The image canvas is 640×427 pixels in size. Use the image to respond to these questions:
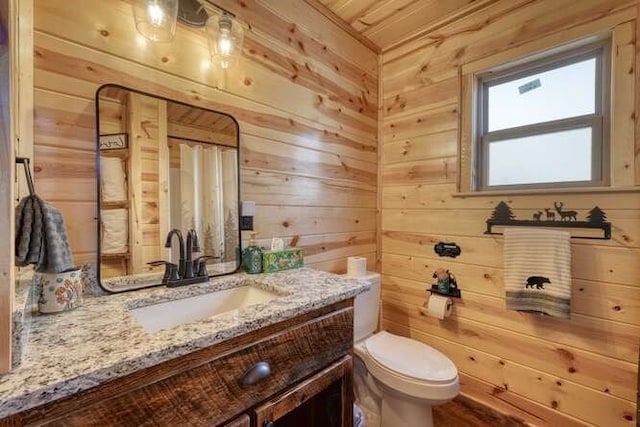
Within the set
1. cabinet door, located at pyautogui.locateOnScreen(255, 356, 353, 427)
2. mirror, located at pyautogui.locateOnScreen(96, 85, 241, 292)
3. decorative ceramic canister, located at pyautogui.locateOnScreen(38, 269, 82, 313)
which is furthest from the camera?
mirror, located at pyautogui.locateOnScreen(96, 85, 241, 292)

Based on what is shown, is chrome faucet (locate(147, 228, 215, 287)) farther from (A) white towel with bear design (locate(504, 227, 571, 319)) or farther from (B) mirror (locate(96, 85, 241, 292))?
(A) white towel with bear design (locate(504, 227, 571, 319))

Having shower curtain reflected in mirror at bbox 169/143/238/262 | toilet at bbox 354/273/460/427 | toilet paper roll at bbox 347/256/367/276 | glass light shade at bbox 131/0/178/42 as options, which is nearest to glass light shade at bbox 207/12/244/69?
glass light shade at bbox 131/0/178/42

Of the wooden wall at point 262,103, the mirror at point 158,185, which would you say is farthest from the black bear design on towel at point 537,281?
the mirror at point 158,185

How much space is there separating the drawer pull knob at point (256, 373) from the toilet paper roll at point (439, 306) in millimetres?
1319

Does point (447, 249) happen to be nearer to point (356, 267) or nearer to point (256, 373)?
point (356, 267)

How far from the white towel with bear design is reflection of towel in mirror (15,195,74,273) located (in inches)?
Result: 74.3

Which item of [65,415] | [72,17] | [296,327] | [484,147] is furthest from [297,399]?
[484,147]

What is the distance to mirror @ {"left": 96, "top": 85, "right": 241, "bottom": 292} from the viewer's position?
1.05 meters

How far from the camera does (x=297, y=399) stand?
881 millimetres

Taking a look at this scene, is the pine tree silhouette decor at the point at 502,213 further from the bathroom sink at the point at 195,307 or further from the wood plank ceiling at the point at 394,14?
the bathroom sink at the point at 195,307

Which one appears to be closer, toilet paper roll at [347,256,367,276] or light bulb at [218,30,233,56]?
light bulb at [218,30,233,56]

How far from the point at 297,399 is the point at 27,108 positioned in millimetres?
1213

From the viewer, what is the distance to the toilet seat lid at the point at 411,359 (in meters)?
1.32

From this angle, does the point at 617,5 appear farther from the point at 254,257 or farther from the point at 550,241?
the point at 254,257
